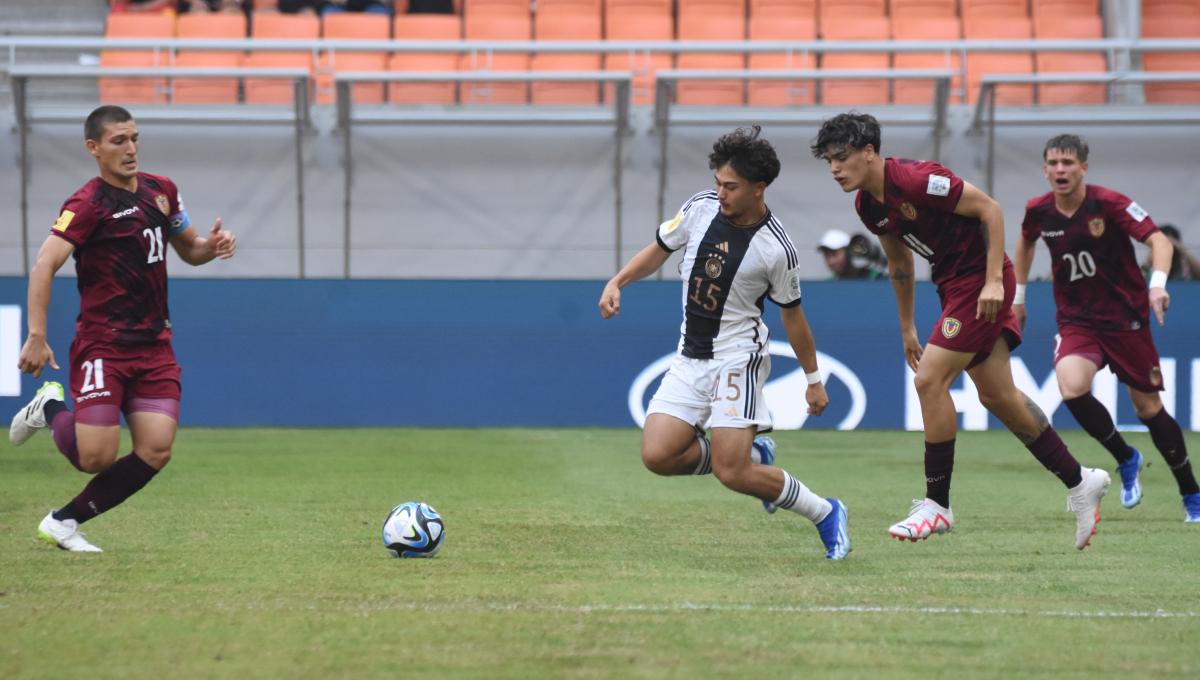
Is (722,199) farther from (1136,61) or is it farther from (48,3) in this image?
(48,3)

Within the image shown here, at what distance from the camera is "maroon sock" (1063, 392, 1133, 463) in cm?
876

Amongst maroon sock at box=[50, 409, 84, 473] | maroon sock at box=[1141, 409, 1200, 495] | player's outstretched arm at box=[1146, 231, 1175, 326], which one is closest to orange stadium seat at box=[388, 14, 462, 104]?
player's outstretched arm at box=[1146, 231, 1175, 326]

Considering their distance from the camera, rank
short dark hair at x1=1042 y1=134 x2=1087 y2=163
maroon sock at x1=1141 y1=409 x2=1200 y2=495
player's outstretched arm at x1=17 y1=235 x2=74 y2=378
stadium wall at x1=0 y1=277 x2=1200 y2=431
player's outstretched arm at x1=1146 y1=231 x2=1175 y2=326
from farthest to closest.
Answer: stadium wall at x1=0 y1=277 x2=1200 y2=431, maroon sock at x1=1141 y1=409 x2=1200 y2=495, short dark hair at x1=1042 y1=134 x2=1087 y2=163, player's outstretched arm at x1=1146 y1=231 x2=1175 y2=326, player's outstretched arm at x1=17 y1=235 x2=74 y2=378

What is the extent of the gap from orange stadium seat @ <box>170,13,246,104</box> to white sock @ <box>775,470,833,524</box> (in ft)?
40.0

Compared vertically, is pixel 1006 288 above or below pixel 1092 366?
above

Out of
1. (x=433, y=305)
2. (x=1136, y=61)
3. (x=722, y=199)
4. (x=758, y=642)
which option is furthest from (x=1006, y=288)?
(x=1136, y=61)

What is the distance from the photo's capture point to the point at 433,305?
1438 centimetres

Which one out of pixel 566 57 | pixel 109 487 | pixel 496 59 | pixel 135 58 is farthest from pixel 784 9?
pixel 109 487

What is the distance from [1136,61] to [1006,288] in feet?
42.2

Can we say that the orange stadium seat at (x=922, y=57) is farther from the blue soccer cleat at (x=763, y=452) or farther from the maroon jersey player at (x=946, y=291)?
the blue soccer cleat at (x=763, y=452)

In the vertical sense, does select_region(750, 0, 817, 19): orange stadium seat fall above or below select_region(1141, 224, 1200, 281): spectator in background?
above

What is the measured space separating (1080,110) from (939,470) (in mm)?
11696

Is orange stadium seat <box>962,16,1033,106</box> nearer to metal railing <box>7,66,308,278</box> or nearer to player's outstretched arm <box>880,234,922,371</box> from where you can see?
metal railing <box>7,66,308,278</box>

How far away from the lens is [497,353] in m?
14.4
